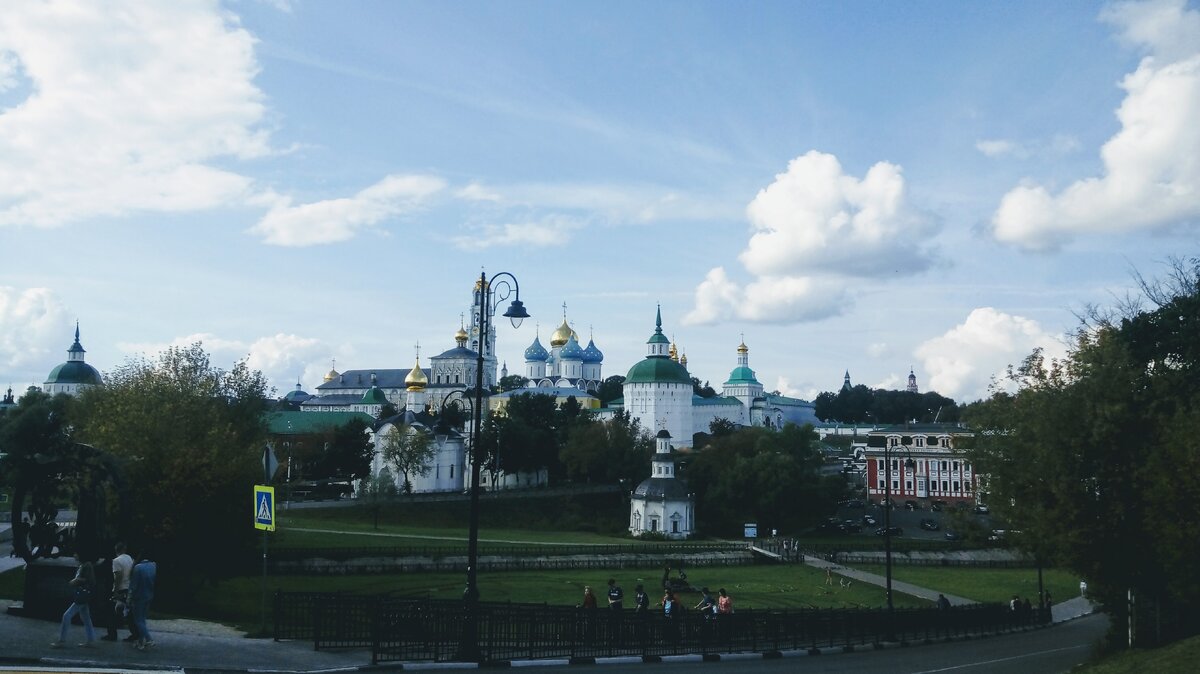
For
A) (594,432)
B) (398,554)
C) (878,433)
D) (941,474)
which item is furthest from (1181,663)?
(878,433)

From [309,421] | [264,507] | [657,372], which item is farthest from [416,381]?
[264,507]

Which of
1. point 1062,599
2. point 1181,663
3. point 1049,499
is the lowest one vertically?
point 1062,599

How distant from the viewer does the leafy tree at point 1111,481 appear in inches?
856

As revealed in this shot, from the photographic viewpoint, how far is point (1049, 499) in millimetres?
23891

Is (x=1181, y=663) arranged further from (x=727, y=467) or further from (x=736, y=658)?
(x=727, y=467)

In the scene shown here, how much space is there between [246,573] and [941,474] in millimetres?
83271

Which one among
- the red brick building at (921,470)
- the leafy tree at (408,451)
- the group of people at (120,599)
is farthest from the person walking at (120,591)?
the red brick building at (921,470)

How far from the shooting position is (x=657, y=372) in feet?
414

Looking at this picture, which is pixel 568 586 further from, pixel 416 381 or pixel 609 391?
pixel 609 391

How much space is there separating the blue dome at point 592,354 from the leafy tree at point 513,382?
36.2 ft

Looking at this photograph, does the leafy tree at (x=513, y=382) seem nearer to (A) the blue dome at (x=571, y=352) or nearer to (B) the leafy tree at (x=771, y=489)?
(A) the blue dome at (x=571, y=352)

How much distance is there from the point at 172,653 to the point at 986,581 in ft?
151

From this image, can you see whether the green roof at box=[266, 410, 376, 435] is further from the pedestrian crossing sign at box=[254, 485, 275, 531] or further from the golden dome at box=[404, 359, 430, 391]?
the pedestrian crossing sign at box=[254, 485, 275, 531]

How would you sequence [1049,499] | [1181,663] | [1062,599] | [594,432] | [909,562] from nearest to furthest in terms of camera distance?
[1181,663]
[1049,499]
[1062,599]
[909,562]
[594,432]
